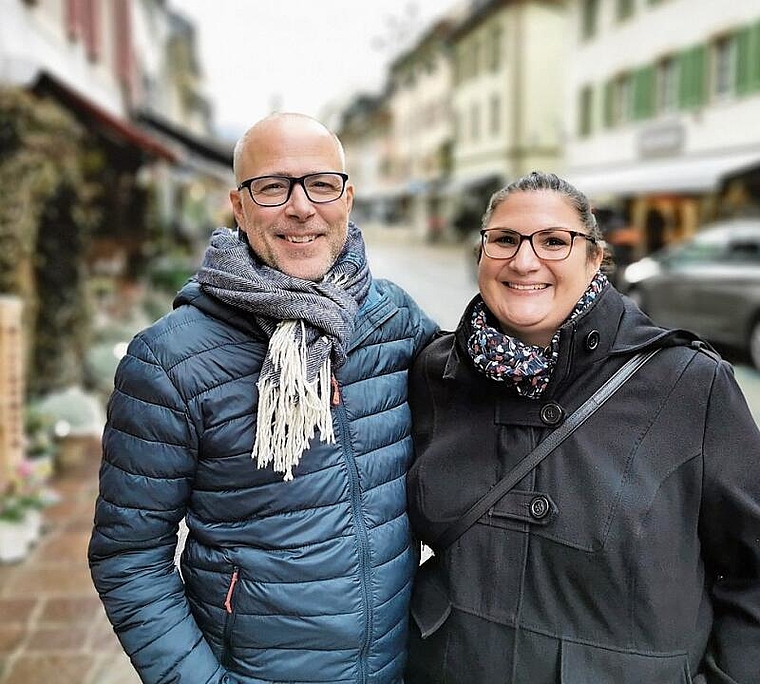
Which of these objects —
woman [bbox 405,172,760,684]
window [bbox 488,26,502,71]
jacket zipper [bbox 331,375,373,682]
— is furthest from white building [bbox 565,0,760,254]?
jacket zipper [bbox 331,375,373,682]

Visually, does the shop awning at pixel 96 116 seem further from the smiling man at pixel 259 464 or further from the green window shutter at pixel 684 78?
the green window shutter at pixel 684 78

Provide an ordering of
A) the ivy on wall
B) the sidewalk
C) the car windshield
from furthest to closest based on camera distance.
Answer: the car windshield
the ivy on wall
the sidewalk

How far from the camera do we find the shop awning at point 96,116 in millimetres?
6602

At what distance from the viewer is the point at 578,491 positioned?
1.60 metres

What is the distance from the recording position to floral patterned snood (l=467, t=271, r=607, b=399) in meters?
1.62

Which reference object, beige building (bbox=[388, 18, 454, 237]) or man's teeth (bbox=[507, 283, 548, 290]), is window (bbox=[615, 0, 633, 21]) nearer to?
beige building (bbox=[388, 18, 454, 237])

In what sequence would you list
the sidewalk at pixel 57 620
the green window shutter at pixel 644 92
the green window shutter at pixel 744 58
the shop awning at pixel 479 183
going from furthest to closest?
the shop awning at pixel 479 183 → the green window shutter at pixel 644 92 → the green window shutter at pixel 744 58 → the sidewalk at pixel 57 620

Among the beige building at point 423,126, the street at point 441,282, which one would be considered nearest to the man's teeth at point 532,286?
the street at point 441,282

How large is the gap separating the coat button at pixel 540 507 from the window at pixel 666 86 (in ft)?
62.8

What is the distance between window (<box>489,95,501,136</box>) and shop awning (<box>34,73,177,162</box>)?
2268cm

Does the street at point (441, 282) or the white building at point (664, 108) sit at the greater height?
the white building at point (664, 108)

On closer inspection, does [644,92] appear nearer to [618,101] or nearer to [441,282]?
[618,101]

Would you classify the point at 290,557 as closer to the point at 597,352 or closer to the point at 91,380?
the point at 597,352

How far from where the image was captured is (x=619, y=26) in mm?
20625
